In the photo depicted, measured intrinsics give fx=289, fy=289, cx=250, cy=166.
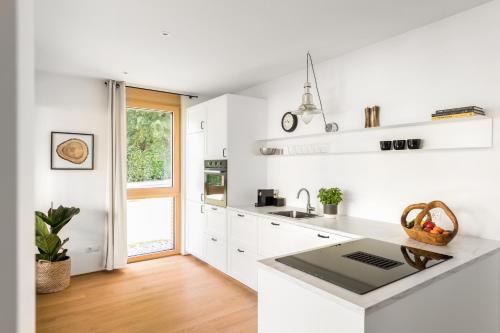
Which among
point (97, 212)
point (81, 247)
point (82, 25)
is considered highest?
point (82, 25)

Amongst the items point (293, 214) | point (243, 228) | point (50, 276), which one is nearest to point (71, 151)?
point (50, 276)

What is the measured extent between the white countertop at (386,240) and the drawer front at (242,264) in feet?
2.26

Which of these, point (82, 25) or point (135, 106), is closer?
point (82, 25)

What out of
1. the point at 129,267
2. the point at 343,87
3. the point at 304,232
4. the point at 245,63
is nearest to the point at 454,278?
the point at 304,232

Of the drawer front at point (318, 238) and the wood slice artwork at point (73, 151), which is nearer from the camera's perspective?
the drawer front at point (318, 238)

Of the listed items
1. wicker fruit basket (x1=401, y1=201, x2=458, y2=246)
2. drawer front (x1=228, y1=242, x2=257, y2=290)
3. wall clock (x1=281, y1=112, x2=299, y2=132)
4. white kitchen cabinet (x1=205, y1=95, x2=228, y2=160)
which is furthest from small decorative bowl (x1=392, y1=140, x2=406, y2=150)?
white kitchen cabinet (x1=205, y1=95, x2=228, y2=160)

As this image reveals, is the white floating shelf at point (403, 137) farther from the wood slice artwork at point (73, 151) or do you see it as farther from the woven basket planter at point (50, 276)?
the woven basket planter at point (50, 276)

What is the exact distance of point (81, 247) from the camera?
391 cm

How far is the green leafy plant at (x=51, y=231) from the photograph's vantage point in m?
3.30

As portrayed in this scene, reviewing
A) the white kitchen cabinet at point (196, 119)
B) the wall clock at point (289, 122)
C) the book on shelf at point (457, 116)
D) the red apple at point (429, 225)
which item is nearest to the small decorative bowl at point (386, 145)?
the book on shelf at point (457, 116)

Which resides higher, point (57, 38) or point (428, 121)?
point (57, 38)

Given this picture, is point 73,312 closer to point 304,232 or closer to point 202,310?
point 202,310

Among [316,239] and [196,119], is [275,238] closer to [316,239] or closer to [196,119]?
[316,239]

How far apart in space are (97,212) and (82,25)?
2521 millimetres
